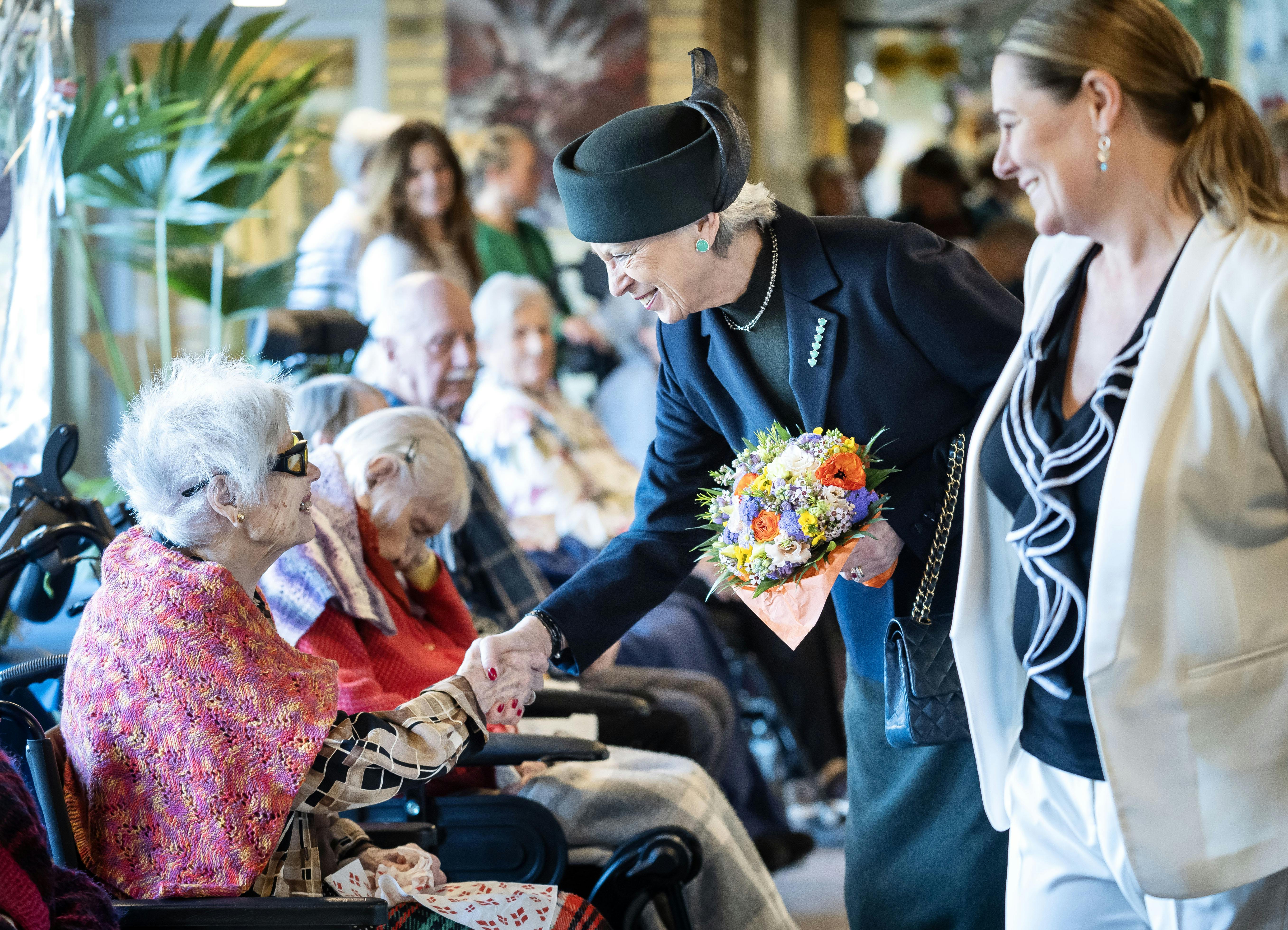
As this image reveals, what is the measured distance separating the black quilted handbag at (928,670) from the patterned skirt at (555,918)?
0.55 metres

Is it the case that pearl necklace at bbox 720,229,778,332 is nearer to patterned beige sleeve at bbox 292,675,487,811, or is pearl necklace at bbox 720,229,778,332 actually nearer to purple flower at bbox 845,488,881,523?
purple flower at bbox 845,488,881,523

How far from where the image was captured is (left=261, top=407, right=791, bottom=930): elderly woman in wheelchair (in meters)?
2.47

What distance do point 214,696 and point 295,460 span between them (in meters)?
0.40

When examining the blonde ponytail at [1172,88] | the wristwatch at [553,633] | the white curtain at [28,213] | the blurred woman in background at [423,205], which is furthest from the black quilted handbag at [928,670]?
the blurred woman in background at [423,205]

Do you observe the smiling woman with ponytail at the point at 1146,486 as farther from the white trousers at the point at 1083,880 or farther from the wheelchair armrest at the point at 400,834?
the wheelchair armrest at the point at 400,834

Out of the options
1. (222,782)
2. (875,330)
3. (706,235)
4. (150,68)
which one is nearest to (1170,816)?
(875,330)

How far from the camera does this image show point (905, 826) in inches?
78.5

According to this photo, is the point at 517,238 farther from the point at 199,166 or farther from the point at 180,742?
the point at 180,742

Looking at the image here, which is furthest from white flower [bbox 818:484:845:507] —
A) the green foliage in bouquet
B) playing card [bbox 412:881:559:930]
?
playing card [bbox 412:881:559:930]

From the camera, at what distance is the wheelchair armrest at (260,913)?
65.0 inches

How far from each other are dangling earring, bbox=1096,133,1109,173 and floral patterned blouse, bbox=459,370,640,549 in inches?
123

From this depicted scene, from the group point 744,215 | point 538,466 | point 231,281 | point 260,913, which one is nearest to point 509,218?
point 231,281

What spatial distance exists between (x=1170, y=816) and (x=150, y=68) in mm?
6839

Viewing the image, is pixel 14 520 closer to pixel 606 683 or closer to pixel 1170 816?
pixel 606 683
